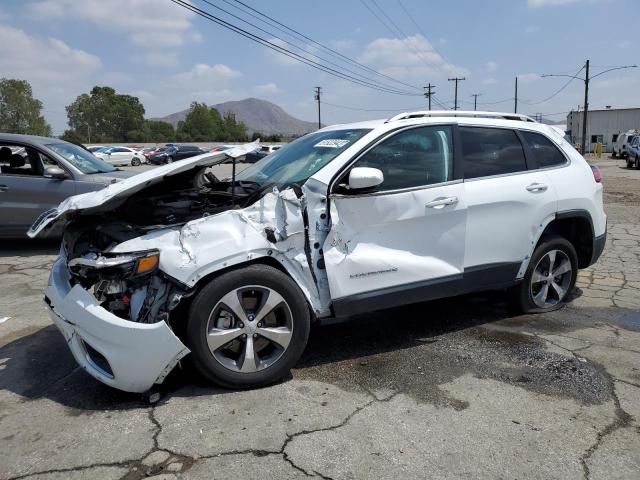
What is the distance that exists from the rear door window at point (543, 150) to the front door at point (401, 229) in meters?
0.93

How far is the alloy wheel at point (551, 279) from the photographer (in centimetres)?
476

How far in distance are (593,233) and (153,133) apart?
395 feet

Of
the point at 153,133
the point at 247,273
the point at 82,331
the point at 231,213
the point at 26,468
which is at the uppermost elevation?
the point at 153,133

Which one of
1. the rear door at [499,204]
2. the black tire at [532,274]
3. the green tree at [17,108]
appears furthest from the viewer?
the green tree at [17,108]

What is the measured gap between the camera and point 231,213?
3383mm

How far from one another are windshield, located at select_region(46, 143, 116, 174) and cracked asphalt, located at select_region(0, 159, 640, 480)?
3.84 meters

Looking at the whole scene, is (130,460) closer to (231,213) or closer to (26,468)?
(26,468)

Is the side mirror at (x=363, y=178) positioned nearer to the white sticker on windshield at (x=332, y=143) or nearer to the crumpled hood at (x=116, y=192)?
the white sticker on windshield at (x=332, y=143)

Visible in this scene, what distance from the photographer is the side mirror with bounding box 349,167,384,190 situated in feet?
11.5

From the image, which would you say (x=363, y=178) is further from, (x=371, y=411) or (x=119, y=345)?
(x=119, y=345)

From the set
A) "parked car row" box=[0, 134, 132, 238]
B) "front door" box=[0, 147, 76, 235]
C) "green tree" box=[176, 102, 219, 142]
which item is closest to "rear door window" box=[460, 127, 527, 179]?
"parked car row" box=[0, 134, 132, 238]

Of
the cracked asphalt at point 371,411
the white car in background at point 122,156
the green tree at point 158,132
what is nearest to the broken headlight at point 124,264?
the cracked asphalt at point 371,411

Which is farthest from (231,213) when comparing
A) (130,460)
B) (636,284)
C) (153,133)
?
(153,133)

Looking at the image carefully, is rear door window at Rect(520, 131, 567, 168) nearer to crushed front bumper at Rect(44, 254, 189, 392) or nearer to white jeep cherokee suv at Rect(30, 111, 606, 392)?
white jeep cherokee suv at Rect(30, 111, 606, 392)
